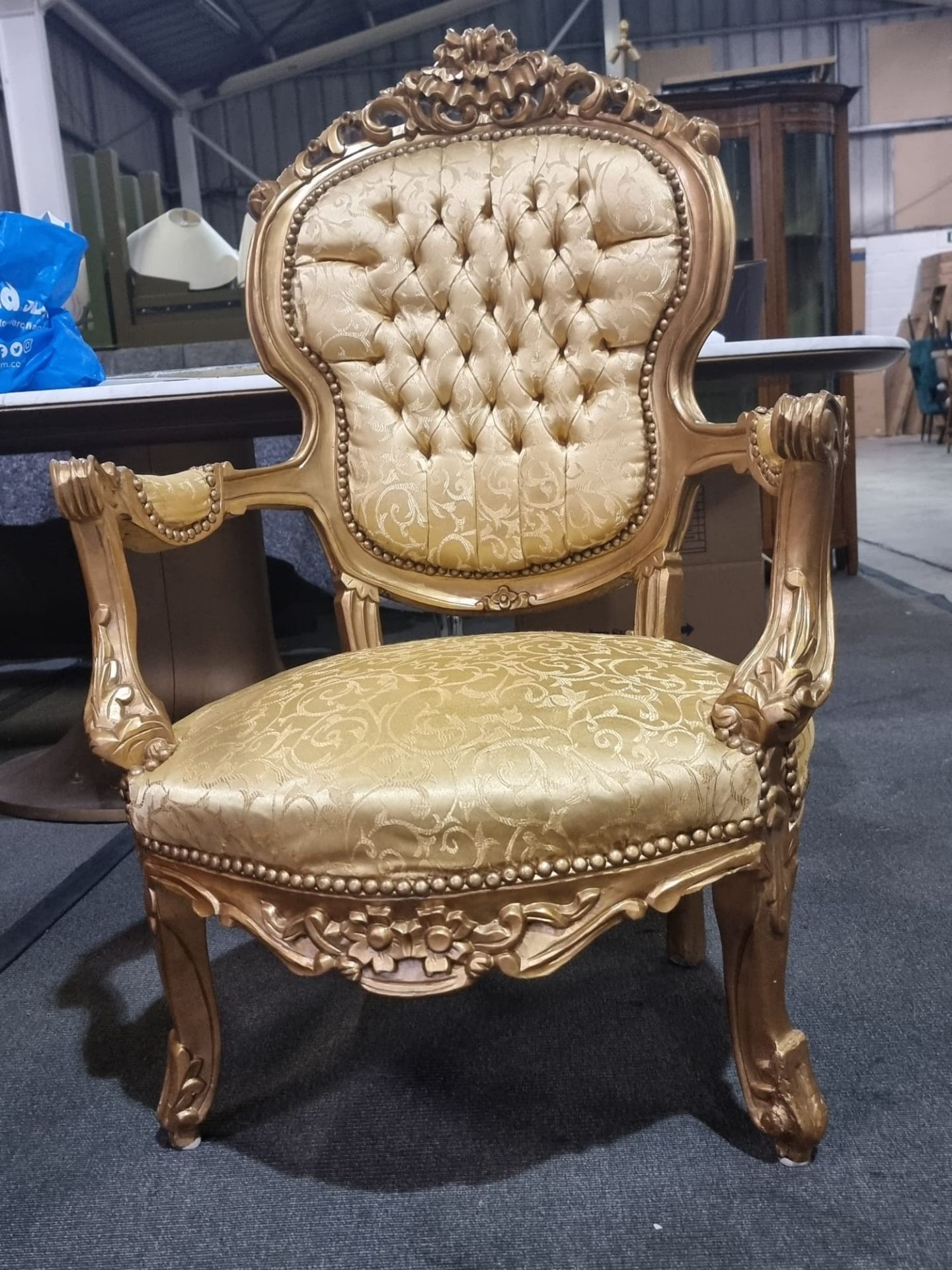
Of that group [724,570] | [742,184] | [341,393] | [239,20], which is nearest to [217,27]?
[239,20]

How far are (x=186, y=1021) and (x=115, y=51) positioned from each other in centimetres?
767

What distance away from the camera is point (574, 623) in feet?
6.74

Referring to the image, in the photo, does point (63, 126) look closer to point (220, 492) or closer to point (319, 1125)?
point (220, 492)

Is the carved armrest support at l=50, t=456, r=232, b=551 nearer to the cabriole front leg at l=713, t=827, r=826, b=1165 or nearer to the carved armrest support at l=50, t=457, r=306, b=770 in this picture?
the carved armrest support at l=50, t=457, r=306, b=770

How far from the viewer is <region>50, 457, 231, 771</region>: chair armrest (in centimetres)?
92

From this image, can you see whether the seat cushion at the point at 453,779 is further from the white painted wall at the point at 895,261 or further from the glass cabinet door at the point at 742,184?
the white painted wall at the point at 895,261

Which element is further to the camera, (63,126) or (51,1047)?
(63,126)

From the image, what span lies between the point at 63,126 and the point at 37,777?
5.88 metres

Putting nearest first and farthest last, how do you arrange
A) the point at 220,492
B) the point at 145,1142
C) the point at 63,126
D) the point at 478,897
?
the point at 478,897, the point at 145,1142, the point at 220,492, the point at 63,126

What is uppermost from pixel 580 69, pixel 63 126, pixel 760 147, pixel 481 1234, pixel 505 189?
pixel 63 126

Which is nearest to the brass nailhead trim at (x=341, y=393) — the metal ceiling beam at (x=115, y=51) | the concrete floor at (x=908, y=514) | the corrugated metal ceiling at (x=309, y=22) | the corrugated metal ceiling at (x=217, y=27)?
the concrete floor at (x=908, y=514)

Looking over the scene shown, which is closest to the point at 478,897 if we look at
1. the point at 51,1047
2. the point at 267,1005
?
the point at 267,1005

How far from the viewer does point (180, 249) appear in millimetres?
3225

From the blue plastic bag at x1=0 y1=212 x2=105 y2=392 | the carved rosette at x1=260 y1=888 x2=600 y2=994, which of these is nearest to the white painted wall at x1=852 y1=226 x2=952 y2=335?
the blue plastic bag at x1=0 y1=212 x2=105 y2=392
